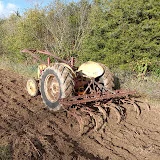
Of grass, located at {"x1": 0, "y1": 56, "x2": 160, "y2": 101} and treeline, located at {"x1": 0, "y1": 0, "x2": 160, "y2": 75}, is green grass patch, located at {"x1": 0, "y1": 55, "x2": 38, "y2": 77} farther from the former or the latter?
treeline, located at {"x1": 0, "y1": 0, "x2": 160, "y2": 75}

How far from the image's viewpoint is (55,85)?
596 cm

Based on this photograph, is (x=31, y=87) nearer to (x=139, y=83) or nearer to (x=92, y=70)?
(x=92, y=70)

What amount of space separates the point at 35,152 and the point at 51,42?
34.7 ft

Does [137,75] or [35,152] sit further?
[137,75]

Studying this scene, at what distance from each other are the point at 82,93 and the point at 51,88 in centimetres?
85

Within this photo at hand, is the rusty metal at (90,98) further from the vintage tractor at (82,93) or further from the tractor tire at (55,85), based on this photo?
the tractor tire at (55,85)

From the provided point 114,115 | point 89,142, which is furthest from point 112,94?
point 89,142

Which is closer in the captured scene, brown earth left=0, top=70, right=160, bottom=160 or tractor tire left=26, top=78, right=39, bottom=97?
brown earth left=0, top=70, right=160, bottom=160

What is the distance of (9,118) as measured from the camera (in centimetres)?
520

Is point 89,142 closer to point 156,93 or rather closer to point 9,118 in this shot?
point 9,118

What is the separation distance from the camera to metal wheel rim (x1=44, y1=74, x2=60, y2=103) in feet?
19.5

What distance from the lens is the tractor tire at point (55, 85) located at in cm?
514

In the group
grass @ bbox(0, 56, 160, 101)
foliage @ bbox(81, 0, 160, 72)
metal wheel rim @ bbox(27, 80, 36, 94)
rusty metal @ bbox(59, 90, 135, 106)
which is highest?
foliage @ bbox(81, 0, 160, 72)

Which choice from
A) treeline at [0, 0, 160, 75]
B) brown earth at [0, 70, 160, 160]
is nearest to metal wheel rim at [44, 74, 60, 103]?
brown earth at [0, 70, 160, 160]
